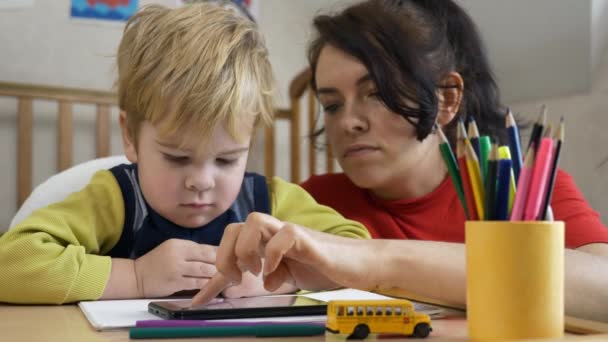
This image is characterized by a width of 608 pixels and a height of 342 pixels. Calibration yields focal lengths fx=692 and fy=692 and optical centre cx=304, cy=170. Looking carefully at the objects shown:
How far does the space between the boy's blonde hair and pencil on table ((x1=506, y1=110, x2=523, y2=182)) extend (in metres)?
0.41

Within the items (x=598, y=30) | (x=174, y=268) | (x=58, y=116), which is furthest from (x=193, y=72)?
(x=58, y=116)

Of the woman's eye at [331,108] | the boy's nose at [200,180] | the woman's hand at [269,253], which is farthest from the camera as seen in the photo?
the woman's eye at [331,108]

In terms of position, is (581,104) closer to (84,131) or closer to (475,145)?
(475,145)

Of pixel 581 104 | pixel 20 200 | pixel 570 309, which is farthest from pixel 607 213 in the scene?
pixel 20 200

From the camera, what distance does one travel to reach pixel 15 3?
2.05 m

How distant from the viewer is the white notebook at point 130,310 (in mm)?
531

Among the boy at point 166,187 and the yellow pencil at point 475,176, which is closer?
the yellow pencil at point 475,176

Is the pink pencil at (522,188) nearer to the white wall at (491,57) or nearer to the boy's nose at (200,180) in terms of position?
the boy's nose at (200,180)

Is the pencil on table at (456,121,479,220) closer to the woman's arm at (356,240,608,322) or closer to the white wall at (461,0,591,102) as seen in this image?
the woman's arm at (356,240,608,322)

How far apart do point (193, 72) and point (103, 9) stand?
1.48 metres

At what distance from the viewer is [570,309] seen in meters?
0.64

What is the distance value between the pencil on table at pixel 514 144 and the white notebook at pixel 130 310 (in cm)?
16

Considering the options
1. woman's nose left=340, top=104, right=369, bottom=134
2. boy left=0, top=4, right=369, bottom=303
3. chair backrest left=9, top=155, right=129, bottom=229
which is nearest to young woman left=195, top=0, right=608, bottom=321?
woman's nose left=340, top=104, right=369, bottom=134

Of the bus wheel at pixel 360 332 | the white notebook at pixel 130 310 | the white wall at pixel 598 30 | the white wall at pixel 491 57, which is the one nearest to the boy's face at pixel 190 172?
the white notebook at pixel 130 310
